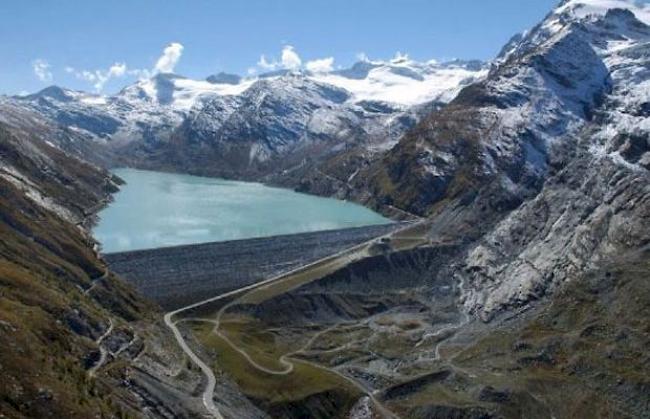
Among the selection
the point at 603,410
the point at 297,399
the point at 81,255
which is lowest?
the point at 603,410

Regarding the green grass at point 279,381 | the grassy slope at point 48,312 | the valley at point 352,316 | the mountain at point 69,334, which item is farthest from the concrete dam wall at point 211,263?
the green grass at point 279,381

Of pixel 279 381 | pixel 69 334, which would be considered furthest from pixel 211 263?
pixel 69 334

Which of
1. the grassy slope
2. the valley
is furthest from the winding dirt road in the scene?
the grassy slope

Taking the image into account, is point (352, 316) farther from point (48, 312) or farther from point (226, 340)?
point (48, 312)

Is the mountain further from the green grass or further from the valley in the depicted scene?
the green grass

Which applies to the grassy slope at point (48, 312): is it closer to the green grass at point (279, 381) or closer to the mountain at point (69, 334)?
the mountain at point (69, 334)

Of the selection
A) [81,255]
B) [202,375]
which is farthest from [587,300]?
[81,255]

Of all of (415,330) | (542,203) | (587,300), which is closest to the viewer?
(587,300)

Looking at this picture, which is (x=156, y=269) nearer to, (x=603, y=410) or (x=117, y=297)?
(x=117, y=297)
